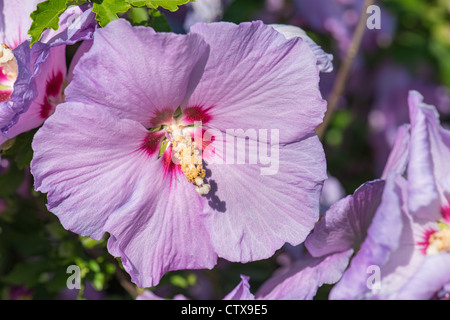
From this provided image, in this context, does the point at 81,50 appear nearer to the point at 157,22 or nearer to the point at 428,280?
the point at 157,22

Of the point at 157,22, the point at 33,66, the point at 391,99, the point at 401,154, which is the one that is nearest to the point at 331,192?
the point at 401,154

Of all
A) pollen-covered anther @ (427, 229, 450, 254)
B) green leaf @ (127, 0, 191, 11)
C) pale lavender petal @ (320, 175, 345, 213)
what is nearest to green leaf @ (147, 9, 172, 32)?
green leaf @ (127, 0, 191, 11)

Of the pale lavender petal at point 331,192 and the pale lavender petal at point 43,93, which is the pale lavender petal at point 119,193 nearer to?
the pale lavender petal at point 43,93

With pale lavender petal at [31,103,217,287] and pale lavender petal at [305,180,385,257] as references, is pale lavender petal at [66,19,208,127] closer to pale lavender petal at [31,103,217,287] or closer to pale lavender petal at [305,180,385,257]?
pale lavender petal at [31,103,217,287]

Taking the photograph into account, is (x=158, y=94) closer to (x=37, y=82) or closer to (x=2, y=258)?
(x=37, y=82)

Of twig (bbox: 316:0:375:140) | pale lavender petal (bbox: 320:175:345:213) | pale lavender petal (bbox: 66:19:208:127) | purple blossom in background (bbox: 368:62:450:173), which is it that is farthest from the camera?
purple blossom in background (bbox: 368:62:450:173)

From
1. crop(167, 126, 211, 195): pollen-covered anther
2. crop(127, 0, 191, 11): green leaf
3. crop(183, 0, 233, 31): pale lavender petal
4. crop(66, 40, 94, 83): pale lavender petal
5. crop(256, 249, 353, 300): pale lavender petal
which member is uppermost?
crop(127, 0, 191, 11): green leaf
